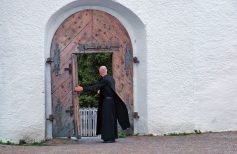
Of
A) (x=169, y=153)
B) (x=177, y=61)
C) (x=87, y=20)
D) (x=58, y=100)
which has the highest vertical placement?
(x=87, y=20)

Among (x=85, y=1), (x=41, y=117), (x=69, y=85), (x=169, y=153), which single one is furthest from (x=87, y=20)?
(x=169, y=153)

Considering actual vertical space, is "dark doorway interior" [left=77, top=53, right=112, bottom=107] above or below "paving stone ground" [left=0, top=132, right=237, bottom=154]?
above

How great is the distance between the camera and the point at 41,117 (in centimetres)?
1120

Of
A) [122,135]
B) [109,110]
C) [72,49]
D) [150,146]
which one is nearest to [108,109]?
[109,110]

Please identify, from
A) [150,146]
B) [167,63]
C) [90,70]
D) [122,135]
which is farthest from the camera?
[90,70]

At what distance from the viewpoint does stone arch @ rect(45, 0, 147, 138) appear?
11.6 meters

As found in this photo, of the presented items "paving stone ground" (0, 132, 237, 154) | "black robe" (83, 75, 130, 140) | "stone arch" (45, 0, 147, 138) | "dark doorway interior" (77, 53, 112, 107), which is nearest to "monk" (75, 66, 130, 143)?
"black robe" (83, 75, 130, 140)

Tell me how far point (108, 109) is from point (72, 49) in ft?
5.11

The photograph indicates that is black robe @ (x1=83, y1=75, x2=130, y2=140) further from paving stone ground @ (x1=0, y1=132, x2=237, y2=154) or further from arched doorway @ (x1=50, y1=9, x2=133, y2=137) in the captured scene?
arched doorway @ (x1=50, y1=9, x2=133, y2=137)

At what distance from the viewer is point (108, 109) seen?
1105 cm

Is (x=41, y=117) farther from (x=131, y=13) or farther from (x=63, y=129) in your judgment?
(x=131, y=13)

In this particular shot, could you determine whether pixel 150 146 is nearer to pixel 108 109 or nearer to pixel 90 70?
pixel 108 109

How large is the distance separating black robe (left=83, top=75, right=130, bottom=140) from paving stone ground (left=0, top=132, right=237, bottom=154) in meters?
0.29

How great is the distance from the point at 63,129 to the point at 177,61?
2664mm
